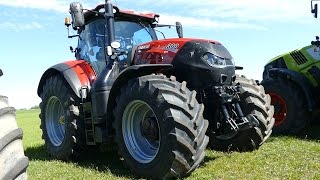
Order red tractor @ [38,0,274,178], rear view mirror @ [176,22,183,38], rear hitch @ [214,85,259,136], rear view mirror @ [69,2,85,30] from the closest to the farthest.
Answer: red tractor @ [38,0,274,178] < rear hitch @ [214,85,259,136] < rear view mirror @ [69,2,85,30] < rear view mirror @ [176,22,183,38]

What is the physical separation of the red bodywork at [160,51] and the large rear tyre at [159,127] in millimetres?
662

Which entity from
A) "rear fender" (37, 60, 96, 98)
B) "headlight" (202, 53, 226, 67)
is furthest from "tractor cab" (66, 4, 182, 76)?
"headlight" (202, 53, 226, 67)

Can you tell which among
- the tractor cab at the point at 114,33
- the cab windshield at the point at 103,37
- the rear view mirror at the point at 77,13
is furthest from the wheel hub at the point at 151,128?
the rear view mirror at the point at 77,13

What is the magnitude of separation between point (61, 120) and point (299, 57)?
17.5ft

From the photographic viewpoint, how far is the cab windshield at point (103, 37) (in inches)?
295

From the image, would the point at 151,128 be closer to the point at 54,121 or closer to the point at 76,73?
the point at 76,73

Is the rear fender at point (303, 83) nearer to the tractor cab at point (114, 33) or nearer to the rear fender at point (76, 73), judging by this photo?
the tractor cab at point (114, 33)

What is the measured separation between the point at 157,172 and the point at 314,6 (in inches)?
214

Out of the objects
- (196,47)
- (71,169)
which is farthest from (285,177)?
(71,169)

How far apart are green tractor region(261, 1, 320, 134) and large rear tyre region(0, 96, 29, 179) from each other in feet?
22.9

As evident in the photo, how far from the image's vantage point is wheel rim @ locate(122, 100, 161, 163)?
5.80 meters

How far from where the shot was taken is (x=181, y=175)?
17.5ft

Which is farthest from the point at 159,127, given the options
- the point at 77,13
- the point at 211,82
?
the point at 77,13

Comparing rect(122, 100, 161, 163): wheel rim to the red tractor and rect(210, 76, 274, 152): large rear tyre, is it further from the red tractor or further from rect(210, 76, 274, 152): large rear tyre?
rect(210, 76, 274, 152): large rear tyre
